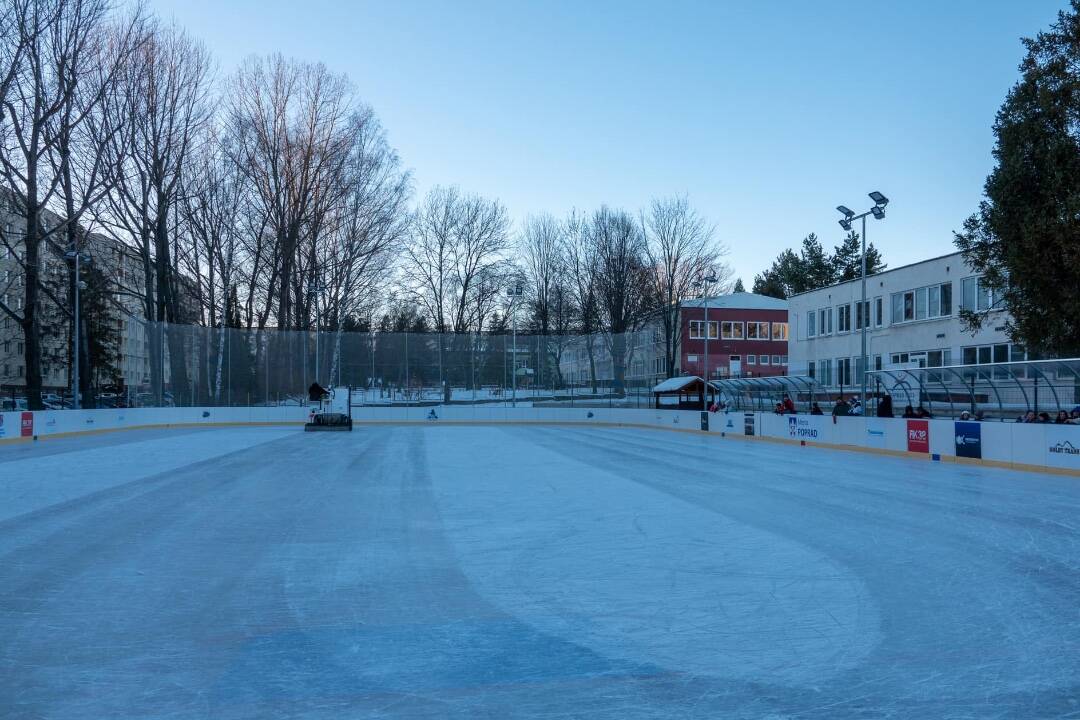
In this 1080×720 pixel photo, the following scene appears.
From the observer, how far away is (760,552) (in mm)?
9625

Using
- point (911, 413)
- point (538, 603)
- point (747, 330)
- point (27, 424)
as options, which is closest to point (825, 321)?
point (747, 330)

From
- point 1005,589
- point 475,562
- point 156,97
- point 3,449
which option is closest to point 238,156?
point 156,97

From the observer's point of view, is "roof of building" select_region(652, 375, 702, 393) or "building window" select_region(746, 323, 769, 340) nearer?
"roof of building" select_region(652, 375, 702, 393)

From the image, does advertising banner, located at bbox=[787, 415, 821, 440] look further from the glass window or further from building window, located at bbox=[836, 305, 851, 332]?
building window, located at bbox=[836, 305, 851, 332]

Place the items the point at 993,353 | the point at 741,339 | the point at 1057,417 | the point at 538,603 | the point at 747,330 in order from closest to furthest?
the point at 538,603 < the point at 1057,417 < the point at 993,353 < the point at 741,339 < the point at 747,330

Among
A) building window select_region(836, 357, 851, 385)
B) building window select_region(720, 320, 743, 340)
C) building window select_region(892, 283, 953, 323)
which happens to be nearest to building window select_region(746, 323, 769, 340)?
building window select_region(720, 320, 743, 340)

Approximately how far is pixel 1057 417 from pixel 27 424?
3379 cm

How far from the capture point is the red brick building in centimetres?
7738

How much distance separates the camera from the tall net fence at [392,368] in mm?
47281

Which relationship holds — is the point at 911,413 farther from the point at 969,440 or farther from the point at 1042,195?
the point at 1042,195

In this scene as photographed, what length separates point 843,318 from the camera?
171 feet

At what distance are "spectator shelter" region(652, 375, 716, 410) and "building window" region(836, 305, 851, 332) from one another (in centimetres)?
901

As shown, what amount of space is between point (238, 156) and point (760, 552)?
47179 millimetres

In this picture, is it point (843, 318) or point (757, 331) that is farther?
point (757, 331)
